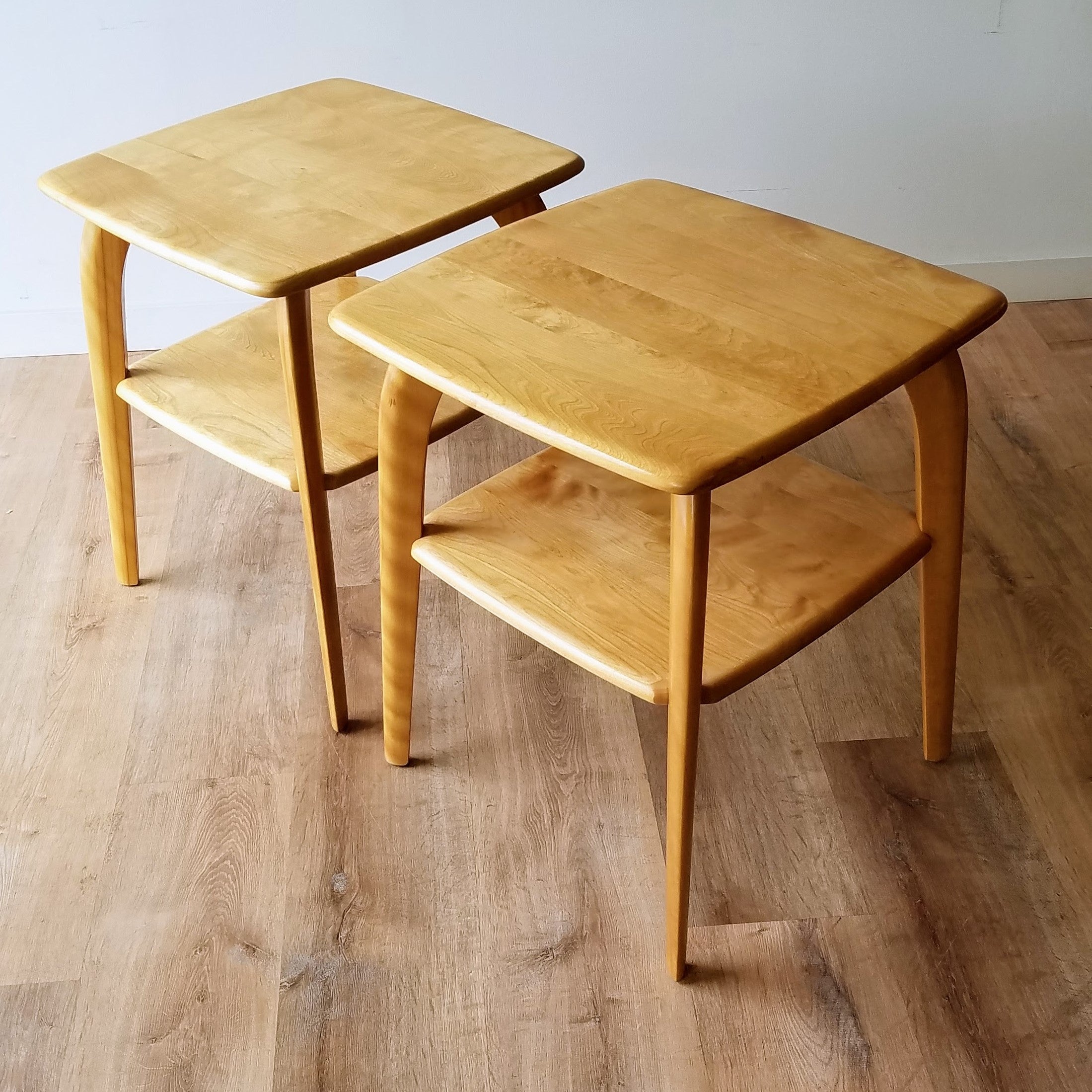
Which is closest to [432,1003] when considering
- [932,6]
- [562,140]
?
[562,140]

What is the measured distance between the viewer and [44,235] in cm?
208

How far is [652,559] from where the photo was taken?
113 cm

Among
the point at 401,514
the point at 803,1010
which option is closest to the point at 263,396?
the point at 401,514

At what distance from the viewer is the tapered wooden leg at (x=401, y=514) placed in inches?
44.0

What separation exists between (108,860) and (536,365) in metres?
0.74

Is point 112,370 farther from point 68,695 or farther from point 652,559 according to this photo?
point 652,559

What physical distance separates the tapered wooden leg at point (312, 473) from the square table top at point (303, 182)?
0.06 meters

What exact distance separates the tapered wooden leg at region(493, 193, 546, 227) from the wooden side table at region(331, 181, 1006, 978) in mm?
127

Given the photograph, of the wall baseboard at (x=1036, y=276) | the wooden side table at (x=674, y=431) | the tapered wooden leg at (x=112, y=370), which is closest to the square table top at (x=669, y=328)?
the wooden side table at (x=674, y=431)

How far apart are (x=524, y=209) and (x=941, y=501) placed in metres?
0.56

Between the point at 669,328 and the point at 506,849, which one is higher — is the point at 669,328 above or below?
above

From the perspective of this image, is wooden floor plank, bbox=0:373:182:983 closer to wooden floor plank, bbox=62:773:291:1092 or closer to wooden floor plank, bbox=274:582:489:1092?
wooden floor plank, bbox=62:773:291:1092

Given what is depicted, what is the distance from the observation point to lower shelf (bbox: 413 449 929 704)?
3.40 ft

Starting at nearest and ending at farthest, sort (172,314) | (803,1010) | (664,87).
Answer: (803,1010)
(664,87)
(172,314)
